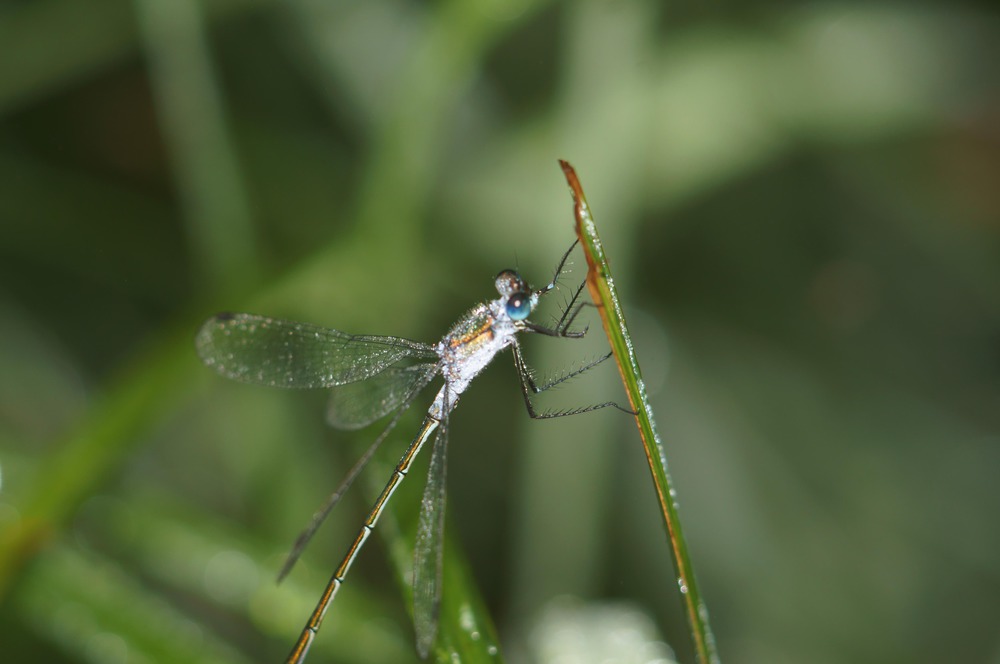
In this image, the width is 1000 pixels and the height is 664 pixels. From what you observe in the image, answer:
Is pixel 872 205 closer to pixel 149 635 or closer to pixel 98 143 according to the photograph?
pixel 149 635

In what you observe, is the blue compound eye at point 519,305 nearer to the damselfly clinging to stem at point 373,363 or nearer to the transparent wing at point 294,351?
the damselfly clinging to stem at point 373,363

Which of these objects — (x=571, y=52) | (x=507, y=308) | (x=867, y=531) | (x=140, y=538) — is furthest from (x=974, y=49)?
(x=140, y=538)

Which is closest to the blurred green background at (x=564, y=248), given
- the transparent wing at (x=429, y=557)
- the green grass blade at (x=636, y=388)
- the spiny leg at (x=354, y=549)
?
the spiny leg at (x=354, y=549)

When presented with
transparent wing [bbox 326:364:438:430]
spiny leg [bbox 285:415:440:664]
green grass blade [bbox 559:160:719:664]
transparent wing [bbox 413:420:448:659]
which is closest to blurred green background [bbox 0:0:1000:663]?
transparent wing [bbox 326:364:438:430]

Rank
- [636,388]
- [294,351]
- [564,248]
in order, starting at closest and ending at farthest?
[636,388], [294,351], [564,248]

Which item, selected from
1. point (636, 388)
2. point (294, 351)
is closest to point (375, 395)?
point (294, 351)

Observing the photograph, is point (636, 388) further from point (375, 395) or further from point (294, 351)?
point (294, 351)
